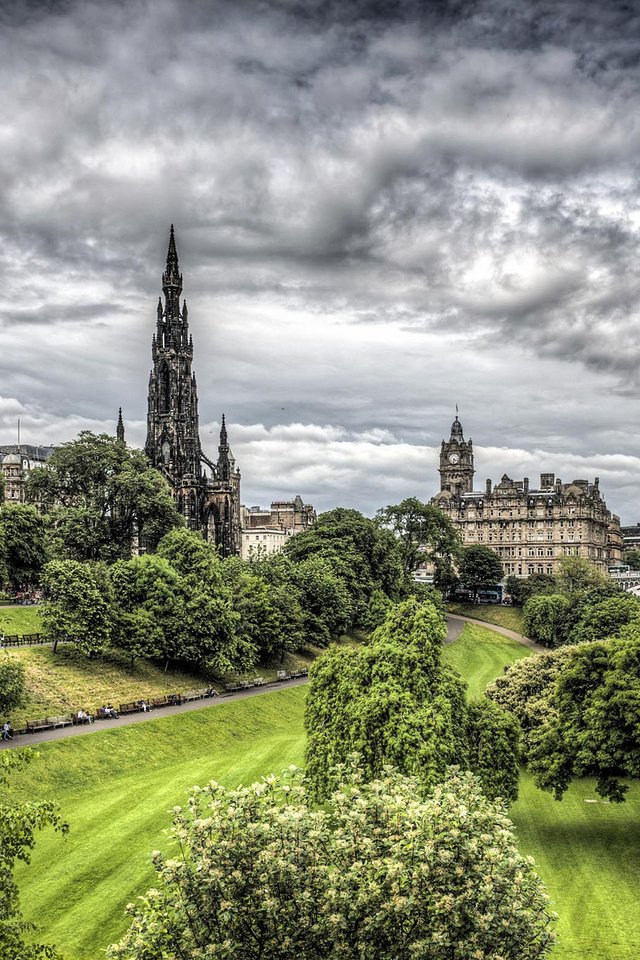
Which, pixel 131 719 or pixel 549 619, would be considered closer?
pixel 131 719

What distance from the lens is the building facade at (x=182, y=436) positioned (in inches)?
4478

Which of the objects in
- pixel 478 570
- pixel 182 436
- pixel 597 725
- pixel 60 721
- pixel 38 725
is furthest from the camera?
pixel 478 570

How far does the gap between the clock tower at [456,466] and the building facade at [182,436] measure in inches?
2512

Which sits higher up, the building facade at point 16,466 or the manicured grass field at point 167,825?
the building facade at point 16,466

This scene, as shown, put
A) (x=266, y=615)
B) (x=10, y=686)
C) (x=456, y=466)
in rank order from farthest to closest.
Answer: (x=456, y=466) → (x=266, y=615) → (x=10, y=686)

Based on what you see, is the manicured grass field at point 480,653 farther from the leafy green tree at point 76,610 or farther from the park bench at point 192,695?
the leafy green tree at point 76,610

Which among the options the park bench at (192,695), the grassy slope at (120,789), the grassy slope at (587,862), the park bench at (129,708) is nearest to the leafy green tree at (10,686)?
the grassy slope at (120,789)

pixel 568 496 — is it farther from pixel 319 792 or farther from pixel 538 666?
A: pixel 319 792

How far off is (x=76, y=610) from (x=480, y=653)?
49692 mm

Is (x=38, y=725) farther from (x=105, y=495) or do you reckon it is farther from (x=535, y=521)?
(x=535, y=521)

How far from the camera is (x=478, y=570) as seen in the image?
12519 centimetres

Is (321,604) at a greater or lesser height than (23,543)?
lesser

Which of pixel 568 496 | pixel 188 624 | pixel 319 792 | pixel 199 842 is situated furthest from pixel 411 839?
pixel 568 496

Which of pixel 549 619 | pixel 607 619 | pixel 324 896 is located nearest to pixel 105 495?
pixel 607 619
